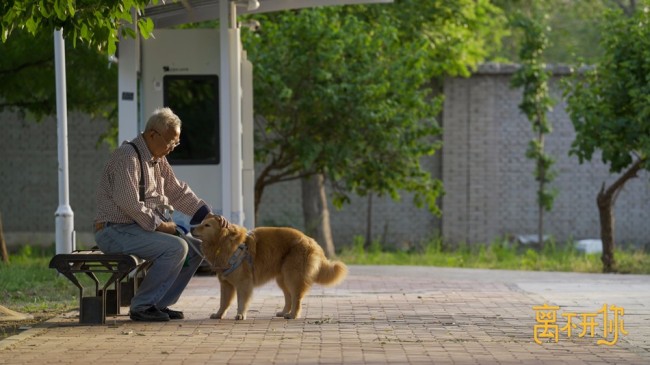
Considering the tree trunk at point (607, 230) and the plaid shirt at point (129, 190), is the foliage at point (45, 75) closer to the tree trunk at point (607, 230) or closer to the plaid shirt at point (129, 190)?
the tree trunk at point (607, 230)

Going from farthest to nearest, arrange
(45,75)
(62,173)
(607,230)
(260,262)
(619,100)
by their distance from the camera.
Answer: (45,75)
(607,230)
(619,100)
(62,173)
(260,262)

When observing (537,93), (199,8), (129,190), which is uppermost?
(199,8)

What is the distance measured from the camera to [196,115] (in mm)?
17922

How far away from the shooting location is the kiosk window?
17641 millimetres

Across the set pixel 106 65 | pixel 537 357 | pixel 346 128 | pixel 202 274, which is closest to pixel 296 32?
pixel 346 128

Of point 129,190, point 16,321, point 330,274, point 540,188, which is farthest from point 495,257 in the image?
point 129,190

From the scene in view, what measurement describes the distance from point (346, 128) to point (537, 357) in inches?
497

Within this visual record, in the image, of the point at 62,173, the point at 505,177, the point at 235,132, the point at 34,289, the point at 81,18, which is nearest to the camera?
the point at 81,18

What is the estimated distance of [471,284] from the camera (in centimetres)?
1622

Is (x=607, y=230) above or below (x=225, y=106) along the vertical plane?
below

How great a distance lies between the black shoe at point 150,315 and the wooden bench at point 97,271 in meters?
0.26

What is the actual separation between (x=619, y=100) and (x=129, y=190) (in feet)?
31.8

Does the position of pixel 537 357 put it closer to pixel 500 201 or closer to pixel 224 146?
pixel 224 146

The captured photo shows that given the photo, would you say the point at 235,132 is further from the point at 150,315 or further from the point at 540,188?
the point at 540,188
